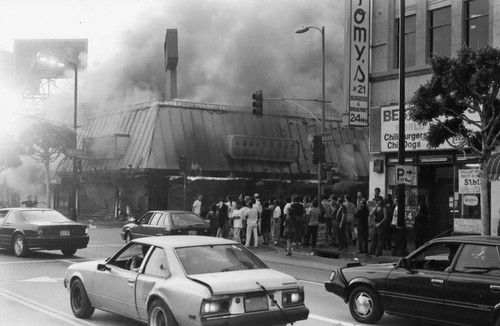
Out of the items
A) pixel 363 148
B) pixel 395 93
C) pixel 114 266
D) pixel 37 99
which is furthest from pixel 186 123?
pixel 37 99

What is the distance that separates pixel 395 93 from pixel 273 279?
14.5 meters

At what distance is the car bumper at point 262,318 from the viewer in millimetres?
6074

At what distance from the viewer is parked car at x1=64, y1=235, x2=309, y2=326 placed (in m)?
6.20

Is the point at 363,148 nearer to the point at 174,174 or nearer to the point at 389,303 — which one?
the point at 174,174

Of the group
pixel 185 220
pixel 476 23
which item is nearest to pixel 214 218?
pixel 185 220

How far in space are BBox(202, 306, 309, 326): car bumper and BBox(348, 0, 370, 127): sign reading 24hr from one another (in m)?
13.5

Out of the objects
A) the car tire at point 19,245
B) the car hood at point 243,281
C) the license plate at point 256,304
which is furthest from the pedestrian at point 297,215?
the license plate at point 256,304

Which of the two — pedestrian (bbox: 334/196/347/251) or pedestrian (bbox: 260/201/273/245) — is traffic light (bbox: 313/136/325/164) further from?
pedestrian (bbox: 334/196/347/251)

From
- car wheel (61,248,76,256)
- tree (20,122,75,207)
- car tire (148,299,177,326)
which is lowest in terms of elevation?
car wheel (61,248,76,256)

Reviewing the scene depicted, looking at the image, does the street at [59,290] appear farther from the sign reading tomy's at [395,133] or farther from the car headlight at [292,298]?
the sign reading tomy's at [395,133]

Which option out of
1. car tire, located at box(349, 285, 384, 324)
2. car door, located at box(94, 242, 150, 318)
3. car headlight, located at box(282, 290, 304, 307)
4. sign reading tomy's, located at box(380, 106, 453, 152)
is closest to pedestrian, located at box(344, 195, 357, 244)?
sign reading tomy's, located at box(380, 106, 453, 152)

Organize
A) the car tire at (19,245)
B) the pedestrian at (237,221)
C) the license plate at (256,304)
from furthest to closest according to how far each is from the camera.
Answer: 1. the pedestrian at (237,221)
2. the car tire at (19,245)
3. the license plate at (256,304)

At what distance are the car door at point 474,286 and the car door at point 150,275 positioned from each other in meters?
3.38

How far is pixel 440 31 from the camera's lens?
19062mm
